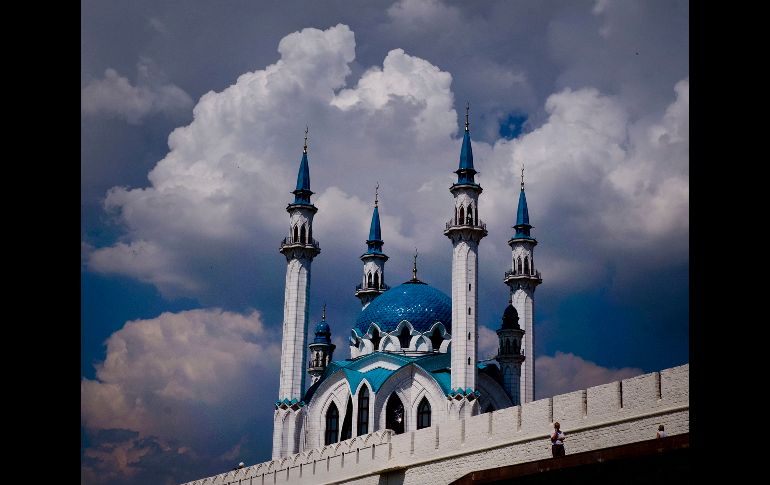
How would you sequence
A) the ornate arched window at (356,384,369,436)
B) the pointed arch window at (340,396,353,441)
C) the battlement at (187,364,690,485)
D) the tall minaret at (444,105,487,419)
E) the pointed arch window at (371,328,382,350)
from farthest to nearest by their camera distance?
the pointed arch window at (371,328,382,350) < the pointed arch window at (340,396,353,441) < the ornate arched window at (356,384,369,436) < the tall minaret at (444,105,487,419) < the battlement at (187,364,690,485)

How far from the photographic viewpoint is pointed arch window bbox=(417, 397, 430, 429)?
140ft

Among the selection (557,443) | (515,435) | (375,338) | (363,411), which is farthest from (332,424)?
(557,443)

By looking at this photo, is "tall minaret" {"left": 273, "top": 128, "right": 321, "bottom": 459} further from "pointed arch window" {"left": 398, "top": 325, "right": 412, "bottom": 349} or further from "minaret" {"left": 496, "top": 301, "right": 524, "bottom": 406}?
"minaret" {"left": 496, "top": 301, "right": 524, "bottom": 406}

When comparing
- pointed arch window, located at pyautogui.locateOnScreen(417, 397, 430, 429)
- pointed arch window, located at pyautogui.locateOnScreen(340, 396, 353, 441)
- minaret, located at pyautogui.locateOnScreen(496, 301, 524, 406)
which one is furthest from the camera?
minaret, located at pyautogui.locateOnScreen(496, 301, 524, 406)

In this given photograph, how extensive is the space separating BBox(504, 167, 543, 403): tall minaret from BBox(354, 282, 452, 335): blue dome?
368cm

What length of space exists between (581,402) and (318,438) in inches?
967

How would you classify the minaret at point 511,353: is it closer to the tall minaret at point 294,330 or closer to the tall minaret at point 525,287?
the tall minaret at point 525,287

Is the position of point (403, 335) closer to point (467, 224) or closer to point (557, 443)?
point (467, 224)

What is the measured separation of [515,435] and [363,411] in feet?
70.1

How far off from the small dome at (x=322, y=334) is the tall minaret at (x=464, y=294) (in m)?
14.1

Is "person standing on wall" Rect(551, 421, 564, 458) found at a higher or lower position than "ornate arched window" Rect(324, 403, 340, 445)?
lower

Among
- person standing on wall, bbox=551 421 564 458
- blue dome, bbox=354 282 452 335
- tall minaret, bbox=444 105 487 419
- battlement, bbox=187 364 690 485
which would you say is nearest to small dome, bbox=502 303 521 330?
blue dome, bbox=354 282 452 335

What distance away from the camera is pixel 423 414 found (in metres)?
43.0

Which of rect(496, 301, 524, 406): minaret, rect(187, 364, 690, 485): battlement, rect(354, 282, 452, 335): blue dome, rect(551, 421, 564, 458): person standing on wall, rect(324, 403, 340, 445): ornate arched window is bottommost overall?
rect(551, 421, 564, 458): person standing on wall
